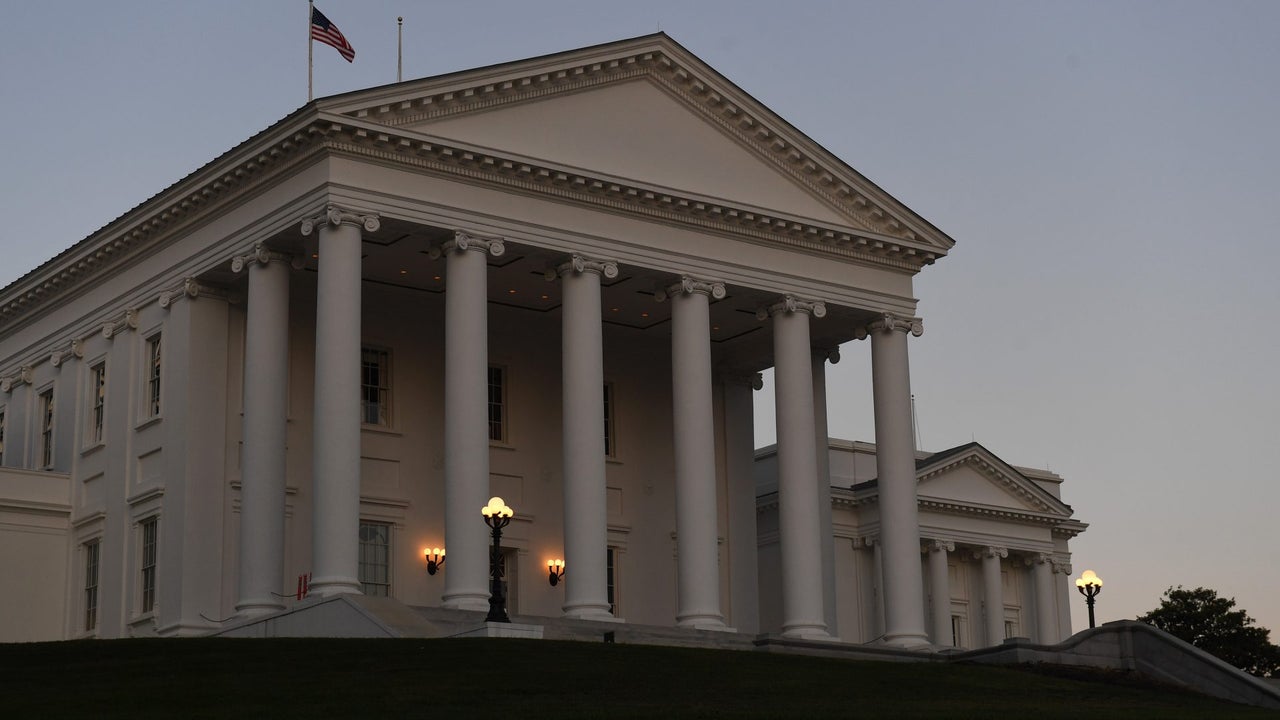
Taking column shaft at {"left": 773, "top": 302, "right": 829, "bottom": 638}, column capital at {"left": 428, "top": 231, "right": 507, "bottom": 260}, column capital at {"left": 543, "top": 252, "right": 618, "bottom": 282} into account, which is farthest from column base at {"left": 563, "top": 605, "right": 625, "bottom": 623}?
column capital at {"left": 428, "top": 231, "right": 507, "bottom": 260}

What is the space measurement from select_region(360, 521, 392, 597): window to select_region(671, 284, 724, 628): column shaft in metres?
7.23

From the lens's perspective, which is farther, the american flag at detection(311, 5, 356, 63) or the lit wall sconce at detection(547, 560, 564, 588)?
the lit wall sconce at detection(547, 560, 564, 588)

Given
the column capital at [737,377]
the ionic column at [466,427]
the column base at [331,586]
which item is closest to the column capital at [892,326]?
the column capital at [737,377]

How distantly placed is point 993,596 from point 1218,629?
19061 millimetres

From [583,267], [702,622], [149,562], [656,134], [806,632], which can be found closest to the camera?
[702,622]

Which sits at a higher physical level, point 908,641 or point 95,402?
point 95,402

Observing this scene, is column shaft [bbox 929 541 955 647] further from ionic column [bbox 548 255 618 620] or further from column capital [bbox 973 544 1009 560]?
ionic column [bbox 548 255 618 620]

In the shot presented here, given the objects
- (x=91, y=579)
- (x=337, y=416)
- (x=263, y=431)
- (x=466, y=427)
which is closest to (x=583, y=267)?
(x=466, y=427)

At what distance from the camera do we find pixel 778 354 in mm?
49406

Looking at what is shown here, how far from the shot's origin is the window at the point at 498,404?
51.8m

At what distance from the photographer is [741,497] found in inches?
2178

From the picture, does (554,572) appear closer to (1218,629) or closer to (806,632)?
(806,632)

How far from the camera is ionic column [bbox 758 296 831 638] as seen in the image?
48219 mm

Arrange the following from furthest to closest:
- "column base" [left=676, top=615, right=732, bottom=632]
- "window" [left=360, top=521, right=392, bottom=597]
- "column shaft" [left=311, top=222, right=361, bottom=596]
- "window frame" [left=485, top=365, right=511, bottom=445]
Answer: "window frame" [left=485, top=365, right=511, bottom=445], "window" [left=360, top=521, right=392, bottom=597], "column base" [left=676, top=615, right=732, bottom=632], "column shaft" [left=311, top=222, right=361, bottom=596]
